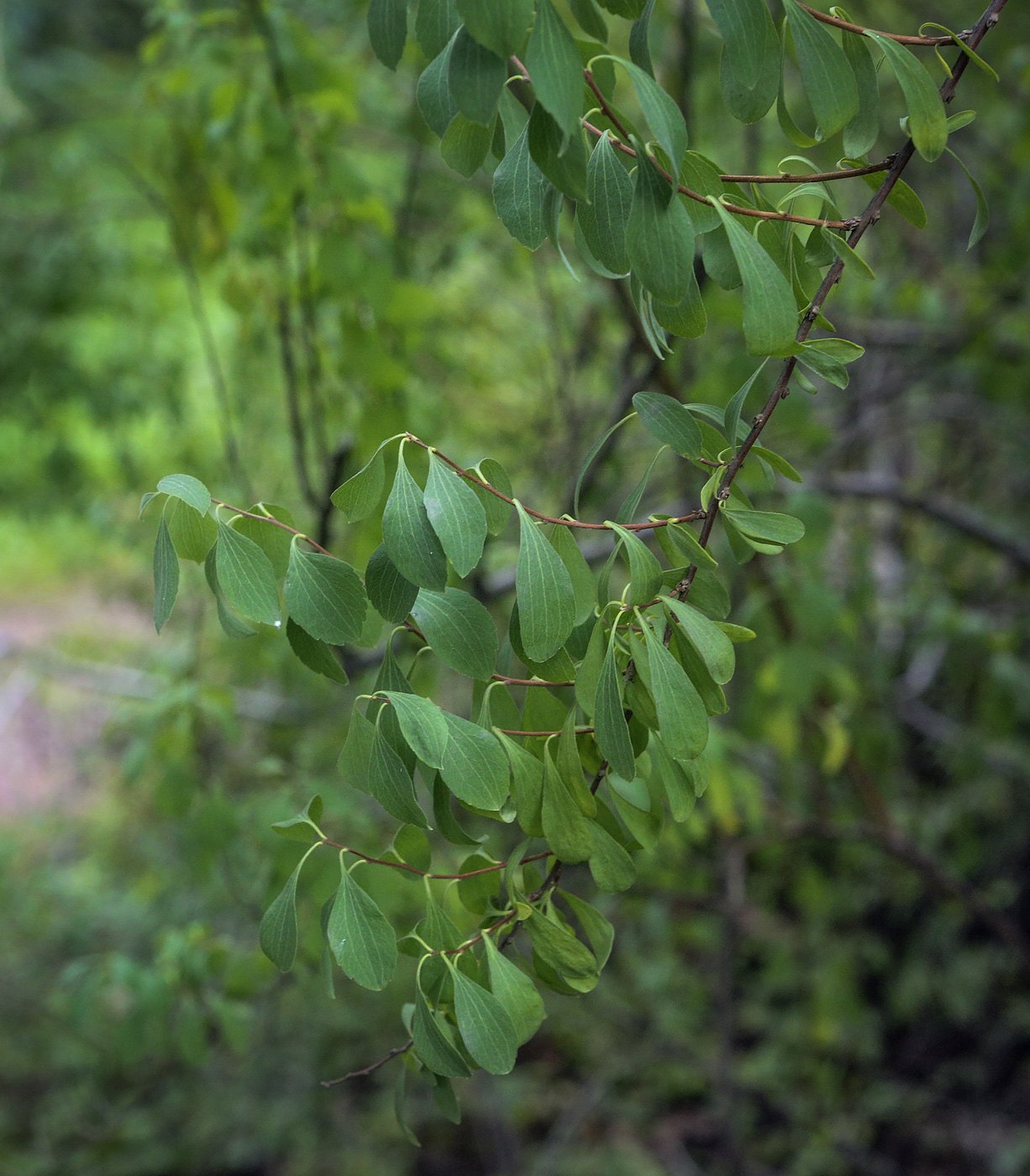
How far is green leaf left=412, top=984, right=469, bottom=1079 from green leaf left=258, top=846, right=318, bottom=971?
0.06 m

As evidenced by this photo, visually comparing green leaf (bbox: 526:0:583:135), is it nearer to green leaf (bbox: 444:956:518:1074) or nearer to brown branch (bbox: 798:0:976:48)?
brown branch (bbox: 798:0:976:48)

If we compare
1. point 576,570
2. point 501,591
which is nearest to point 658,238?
point 576,570

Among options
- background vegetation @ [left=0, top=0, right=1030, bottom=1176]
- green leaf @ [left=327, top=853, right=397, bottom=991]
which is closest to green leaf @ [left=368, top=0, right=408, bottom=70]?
green leaf @ [left=327, top=853, right=397, bottom=991]

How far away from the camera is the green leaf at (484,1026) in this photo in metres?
0.34

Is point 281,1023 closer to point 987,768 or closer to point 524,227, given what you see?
point 987,768

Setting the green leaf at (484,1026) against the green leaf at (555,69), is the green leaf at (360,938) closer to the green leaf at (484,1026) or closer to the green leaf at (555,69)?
the green leaf at (484,1026)

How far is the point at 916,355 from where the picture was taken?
1.95 metres

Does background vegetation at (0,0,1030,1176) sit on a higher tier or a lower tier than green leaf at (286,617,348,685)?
lower

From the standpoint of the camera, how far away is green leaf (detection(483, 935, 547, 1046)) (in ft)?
1.21

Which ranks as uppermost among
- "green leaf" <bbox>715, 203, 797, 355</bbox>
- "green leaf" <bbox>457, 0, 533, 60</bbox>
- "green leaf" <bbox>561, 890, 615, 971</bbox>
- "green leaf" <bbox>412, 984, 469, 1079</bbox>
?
"green leaf" <bbox>457, 0, 533, 60</bbox>

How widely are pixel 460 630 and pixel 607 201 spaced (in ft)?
0.55

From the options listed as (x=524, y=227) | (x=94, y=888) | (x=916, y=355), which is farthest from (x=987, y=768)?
(x=94, y=888)

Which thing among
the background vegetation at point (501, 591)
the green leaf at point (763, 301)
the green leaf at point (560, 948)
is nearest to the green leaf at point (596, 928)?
the green leaf at point (560, 948)

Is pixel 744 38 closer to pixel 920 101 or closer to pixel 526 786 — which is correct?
pixel 920 101
